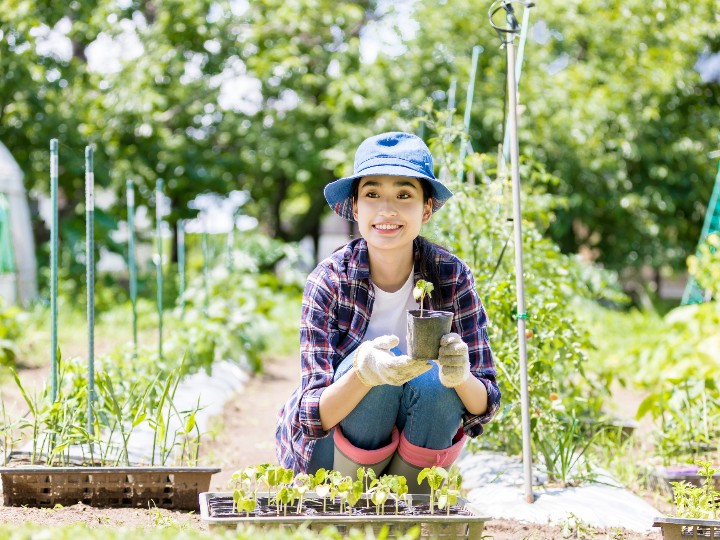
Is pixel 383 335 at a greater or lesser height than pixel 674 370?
greater

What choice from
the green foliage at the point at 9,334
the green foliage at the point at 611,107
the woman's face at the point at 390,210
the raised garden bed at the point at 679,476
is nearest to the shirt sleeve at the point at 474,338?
the woman's face at the point at 390,210

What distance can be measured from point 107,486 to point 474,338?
3.55 ft

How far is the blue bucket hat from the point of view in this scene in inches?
85.4

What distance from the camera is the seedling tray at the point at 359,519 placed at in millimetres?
1842

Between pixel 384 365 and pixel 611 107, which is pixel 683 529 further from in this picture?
pixel 611 107

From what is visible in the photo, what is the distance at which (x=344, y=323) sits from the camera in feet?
7.61

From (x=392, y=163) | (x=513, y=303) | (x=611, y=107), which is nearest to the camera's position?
(x=392, y=163)

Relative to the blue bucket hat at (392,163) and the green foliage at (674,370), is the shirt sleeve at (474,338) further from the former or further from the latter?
the green foliage at (674,370)

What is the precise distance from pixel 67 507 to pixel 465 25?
8232 millimetres

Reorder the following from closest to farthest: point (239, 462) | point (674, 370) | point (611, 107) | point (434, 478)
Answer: point (434, 478), point (239, 462), point (674, 370), point (611, 107)

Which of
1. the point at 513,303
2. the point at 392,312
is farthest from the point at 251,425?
the point at 392,312

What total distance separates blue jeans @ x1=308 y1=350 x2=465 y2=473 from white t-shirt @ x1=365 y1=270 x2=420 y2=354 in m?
0.16

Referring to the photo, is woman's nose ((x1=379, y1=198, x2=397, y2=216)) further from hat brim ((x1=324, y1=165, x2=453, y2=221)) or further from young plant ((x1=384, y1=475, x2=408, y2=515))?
young plant ((x1=384, y1=475, x2=408, y2=515))

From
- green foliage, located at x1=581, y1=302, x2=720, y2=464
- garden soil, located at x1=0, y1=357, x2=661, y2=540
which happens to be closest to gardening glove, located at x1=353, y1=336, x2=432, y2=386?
garden soil, located at x1=0, y1=357, x2=661, y2=540
